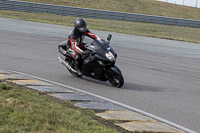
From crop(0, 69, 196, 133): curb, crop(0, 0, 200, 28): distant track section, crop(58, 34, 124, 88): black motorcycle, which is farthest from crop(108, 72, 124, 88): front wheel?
crop(0, 0, 200, 28): distant track section

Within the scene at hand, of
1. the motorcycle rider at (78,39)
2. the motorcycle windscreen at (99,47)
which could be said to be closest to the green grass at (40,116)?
the motorcycle windscreen at (99,47)

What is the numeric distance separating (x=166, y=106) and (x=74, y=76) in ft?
10.9

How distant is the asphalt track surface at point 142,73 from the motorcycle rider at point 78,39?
0.62 metres

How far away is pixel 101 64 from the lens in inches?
363

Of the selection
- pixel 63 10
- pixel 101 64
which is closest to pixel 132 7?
pixel 63 10

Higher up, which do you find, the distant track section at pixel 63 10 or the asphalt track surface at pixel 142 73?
the distant track section at pixel 63 10

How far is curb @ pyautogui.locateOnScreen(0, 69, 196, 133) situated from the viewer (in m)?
6.16

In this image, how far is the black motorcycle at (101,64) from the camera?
359 inches

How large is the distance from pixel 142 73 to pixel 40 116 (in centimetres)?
575

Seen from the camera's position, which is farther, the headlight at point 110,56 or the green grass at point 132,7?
the green grass at point 132,7

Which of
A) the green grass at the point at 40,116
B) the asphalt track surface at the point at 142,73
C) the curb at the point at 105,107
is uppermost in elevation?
the green grass at the point at 40,116

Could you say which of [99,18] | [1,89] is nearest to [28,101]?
[1,89]

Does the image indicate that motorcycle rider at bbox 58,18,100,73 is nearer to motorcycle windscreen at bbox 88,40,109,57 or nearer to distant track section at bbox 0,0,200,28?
motorcycle windscreen at bbox 88,40,109,57

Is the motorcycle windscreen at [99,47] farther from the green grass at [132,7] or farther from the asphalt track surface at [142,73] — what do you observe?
the green grass at [132,7]
